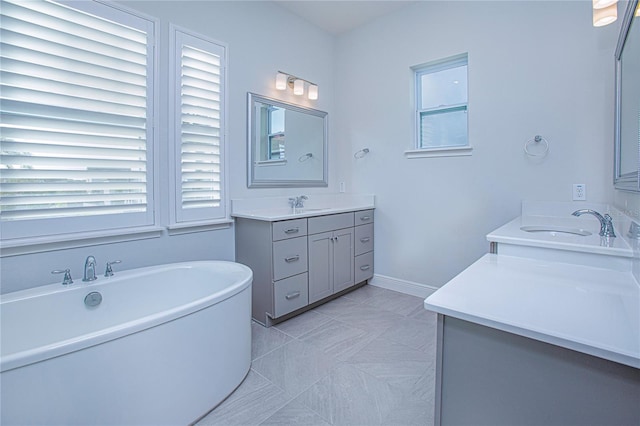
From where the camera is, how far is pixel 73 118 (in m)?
1.80

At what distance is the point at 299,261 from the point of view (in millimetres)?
2572

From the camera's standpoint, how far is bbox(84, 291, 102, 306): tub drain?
5.68 feet

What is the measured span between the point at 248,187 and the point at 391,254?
62.9 inches

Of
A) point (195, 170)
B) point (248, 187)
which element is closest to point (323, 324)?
point (248, 187)

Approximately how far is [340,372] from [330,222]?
131cm

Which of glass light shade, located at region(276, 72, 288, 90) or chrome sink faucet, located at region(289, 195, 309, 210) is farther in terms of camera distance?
chrome sink faucet, located at region(289, 195, 309, 210)

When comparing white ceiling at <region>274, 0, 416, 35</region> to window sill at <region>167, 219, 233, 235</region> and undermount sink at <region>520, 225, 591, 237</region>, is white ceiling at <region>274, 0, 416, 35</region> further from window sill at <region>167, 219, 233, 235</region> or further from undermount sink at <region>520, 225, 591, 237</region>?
undermount sink at <region>520, 225, 591, 237</region>

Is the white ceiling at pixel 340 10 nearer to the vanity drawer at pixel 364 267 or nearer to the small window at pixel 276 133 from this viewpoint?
the small window at pixel 276 133

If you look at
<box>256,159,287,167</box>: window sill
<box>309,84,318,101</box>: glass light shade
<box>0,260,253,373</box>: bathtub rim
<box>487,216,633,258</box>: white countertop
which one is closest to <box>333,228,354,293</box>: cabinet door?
<box>256,159,287,167</box>: window sill

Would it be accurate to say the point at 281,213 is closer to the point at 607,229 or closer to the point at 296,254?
the point at 296,254

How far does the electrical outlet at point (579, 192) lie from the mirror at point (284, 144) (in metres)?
2.17

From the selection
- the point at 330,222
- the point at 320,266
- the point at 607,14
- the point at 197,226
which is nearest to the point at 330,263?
the point at 320,266

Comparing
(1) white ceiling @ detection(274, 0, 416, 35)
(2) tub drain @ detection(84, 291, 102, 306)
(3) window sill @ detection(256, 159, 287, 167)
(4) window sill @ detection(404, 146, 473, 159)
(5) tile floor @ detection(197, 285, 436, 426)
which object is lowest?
(5) tile floor @ detection(197, 285, 436, 426)

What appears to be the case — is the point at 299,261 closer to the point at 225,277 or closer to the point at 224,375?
the point at 225,277
